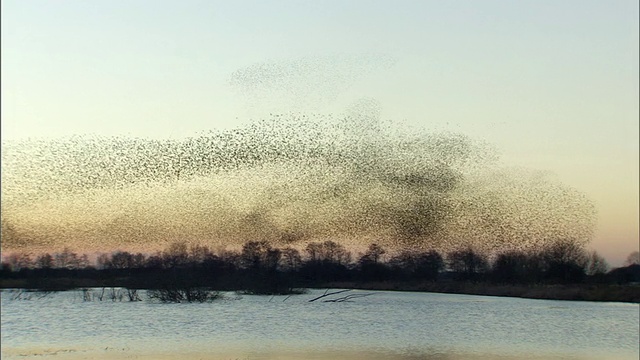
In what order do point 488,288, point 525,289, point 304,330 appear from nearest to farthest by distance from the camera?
point 304,330 < point 525,289 < point 488,288

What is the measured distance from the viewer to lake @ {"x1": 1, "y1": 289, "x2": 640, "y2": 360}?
29.9 metres

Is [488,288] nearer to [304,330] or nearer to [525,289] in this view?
[525,289]

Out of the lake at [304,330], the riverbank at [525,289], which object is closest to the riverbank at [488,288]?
the riverbank at [525,289]

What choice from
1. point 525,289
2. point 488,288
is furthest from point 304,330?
point 488,288

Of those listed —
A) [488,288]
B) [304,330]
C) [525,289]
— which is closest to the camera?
[304,330]

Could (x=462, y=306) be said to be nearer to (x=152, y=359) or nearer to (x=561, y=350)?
(x=561, y=350)

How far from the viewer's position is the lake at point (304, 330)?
98.1 ft

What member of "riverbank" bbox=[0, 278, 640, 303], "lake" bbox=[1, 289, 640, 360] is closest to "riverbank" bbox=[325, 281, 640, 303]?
"riverbank" bbox=[0, 278, 640, 303]

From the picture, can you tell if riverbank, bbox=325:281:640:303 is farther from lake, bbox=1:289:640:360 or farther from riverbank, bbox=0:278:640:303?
lake, bbox=1:289:640:360

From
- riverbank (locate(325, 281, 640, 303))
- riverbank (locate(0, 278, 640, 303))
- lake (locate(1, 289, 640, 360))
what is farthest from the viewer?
riverbank (locate(325, 281, 640, 303))

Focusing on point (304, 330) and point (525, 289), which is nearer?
point (304, 330)

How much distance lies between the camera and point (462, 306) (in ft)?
204

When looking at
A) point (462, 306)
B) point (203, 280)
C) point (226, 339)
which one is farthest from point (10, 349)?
point (462, 306)

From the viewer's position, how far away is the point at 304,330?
129 ft
